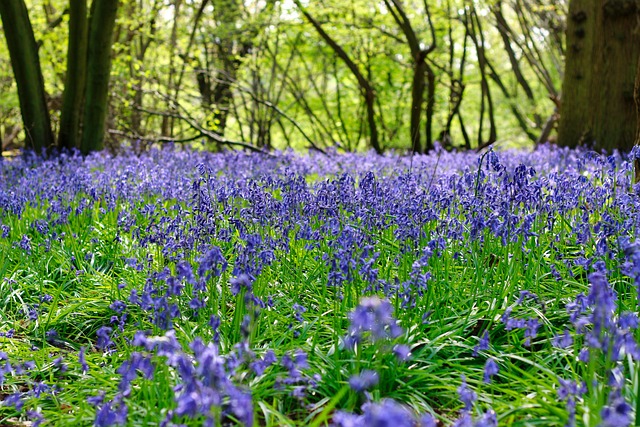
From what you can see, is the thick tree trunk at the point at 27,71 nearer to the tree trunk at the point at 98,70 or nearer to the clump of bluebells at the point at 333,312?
the tree trunk at the point at 98,70

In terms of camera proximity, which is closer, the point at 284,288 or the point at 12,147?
the point at 284,288

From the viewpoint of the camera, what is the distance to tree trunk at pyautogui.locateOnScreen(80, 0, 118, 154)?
30.7 ft

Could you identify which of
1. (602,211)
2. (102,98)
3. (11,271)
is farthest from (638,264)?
(102,98)

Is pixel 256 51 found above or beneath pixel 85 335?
above

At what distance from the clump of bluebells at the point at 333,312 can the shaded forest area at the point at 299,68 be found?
1.29m

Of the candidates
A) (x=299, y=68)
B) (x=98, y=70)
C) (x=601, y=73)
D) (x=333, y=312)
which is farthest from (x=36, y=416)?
(x=299, y=68)

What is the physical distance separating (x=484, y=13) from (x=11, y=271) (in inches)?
743

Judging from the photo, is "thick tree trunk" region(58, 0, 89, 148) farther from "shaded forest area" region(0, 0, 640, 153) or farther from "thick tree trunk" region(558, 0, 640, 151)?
"thick tree trunk" region(558, 0, 640, 151)

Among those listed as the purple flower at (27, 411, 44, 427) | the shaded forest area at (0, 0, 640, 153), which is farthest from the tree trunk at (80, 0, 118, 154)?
the purple flower at (27, 411, 44, 427)

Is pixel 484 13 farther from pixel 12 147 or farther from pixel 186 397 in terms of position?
pixel 186 397

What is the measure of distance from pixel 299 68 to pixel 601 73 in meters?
14.1

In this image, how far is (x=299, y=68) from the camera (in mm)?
21734

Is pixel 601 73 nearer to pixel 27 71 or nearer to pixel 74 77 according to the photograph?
pixel 74 77

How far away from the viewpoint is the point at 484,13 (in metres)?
20.5
